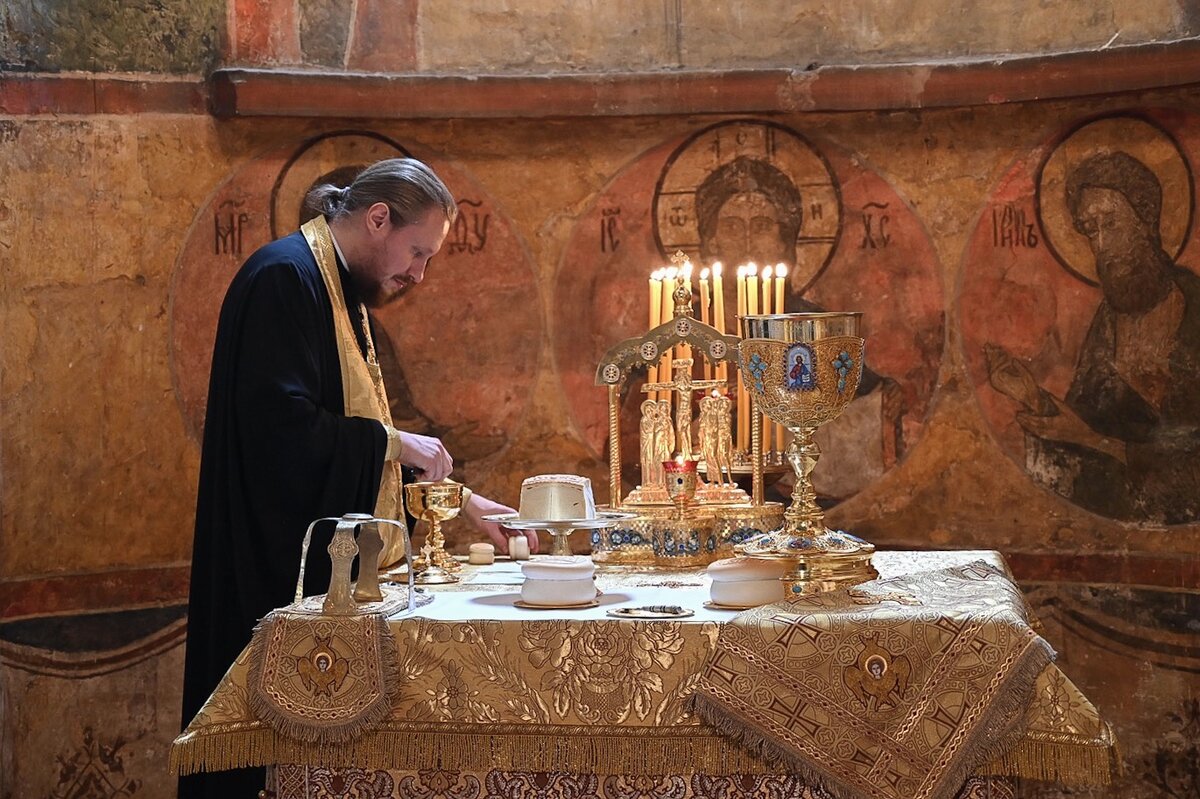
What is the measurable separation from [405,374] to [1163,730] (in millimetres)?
3631

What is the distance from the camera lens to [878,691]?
278 cm

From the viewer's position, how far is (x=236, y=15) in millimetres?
6156

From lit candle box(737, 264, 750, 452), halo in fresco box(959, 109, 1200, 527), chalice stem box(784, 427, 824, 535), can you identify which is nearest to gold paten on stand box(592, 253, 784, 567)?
lit candle box(737, 264, 750, 452)

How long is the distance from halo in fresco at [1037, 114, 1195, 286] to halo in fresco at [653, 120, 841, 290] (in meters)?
0.93

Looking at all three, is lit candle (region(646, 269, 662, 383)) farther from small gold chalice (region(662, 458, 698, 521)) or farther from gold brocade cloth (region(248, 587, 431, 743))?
gold brocade cloth (region(248, 587, 431, 743))

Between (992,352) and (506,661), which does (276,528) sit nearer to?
(506,661)

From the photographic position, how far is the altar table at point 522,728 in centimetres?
282

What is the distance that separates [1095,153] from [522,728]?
4354mm

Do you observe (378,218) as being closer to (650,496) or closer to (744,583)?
(650,496)

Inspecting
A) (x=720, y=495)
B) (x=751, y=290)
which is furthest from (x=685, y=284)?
(x=720, y=495)

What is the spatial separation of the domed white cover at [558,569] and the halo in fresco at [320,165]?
355cm

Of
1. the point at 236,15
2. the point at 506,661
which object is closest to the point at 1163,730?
the point at 506,661

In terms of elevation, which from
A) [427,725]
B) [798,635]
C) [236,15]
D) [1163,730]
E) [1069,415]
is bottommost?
[1163,730]

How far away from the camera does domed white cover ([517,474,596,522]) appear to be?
3.45 meters
